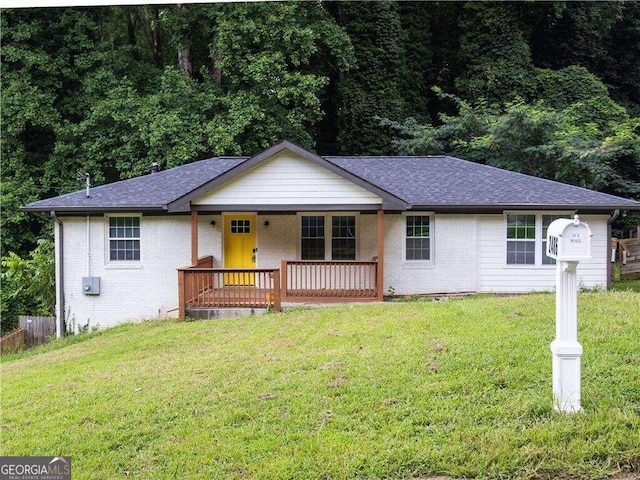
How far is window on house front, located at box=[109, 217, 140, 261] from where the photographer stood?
11172 mm

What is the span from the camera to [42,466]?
3.71m

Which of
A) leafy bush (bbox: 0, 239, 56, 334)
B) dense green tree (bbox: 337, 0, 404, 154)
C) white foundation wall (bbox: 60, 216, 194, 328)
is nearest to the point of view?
white foundation wall (bbox: 60, 216, 194, 328)

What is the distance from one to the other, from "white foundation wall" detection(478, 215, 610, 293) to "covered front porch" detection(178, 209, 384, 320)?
2.52 metres

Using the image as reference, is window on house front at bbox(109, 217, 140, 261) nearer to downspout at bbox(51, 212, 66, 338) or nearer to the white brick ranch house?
the white brick ranch house

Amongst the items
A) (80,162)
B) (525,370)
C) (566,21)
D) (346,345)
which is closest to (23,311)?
(80,162)

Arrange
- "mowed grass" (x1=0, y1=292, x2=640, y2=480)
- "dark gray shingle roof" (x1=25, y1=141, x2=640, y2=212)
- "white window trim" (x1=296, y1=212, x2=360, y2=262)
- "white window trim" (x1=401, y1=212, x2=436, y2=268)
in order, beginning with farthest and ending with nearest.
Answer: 1. "white window trim" (x1=296, y1=212, x2=360, y2=262)
2. "white window trim" (x1=401, y1=212, x2=436, y2=268)
3. "dark gray shingle roof" (x1=25, y1=141, x2=640, y2=212)
4. "mowed grass" (x1=0, y1=292, x2=640, y2=480)

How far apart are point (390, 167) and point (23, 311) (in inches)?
478

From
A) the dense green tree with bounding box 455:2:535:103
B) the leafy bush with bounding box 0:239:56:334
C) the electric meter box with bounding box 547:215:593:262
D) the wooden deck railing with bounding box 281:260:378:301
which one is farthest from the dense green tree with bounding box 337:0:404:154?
the electric meter box with bounding box 547:215:593:262

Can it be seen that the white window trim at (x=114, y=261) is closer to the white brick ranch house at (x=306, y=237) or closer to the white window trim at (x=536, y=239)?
the white brick ranch house at (x=306, y=237)

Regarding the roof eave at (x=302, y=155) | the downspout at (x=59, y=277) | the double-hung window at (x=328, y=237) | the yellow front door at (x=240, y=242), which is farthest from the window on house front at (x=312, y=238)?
the downspout at (x=59, y=277)

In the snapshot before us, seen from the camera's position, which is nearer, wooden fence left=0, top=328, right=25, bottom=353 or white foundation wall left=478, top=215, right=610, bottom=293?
wooden fence left=0, top=328, right=25, bottom=353

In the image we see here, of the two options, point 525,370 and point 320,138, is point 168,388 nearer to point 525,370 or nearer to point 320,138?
point 525,370

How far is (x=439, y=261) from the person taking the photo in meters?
11.2

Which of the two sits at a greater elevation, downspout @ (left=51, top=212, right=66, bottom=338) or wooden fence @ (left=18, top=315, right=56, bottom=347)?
downspout @ (left=51, top=212, right=66, bottom=338)
